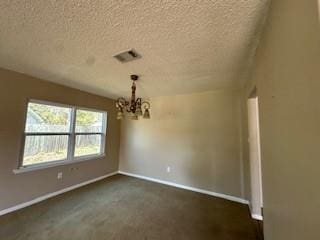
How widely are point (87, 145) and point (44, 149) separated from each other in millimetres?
1022

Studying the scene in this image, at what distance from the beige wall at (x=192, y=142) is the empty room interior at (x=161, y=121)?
0.03m

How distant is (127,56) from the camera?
1.99 meters

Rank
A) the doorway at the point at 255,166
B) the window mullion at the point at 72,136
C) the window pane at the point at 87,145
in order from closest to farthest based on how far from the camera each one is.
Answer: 1. the doorway at the point at 255,166
2. the window mullion at the point at 72,136
3. the window pane at the point at 87,145

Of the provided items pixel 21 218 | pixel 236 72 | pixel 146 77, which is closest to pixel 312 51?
pixel 236 72

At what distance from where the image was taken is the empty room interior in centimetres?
90

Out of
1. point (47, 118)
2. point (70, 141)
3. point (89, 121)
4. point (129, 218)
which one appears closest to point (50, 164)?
point (70, 141)

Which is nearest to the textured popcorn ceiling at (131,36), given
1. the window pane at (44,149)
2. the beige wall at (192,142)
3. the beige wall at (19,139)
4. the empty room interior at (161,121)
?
Result: the empty room interior at (161,121)

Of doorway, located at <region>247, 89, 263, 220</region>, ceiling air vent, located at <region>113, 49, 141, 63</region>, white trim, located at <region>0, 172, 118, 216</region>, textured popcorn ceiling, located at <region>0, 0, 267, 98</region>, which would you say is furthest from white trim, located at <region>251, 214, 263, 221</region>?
white trim, located at <region>0, 172, 118, 216</region>

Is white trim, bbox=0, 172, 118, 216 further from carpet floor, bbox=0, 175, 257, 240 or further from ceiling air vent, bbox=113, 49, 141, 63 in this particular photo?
ceiling air vent, bbox=113, 49, 141, 63

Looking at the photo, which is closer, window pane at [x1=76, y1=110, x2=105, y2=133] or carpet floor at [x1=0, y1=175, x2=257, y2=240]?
carpet floor at [x1=0, y1=175, x2=257, y2=240]

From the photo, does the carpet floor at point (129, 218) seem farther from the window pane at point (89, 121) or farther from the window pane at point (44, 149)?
the window pane at point (89, 121)

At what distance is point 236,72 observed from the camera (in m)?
2.44

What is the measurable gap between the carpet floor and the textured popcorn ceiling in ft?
7.82

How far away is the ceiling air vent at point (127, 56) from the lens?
1880 mm
